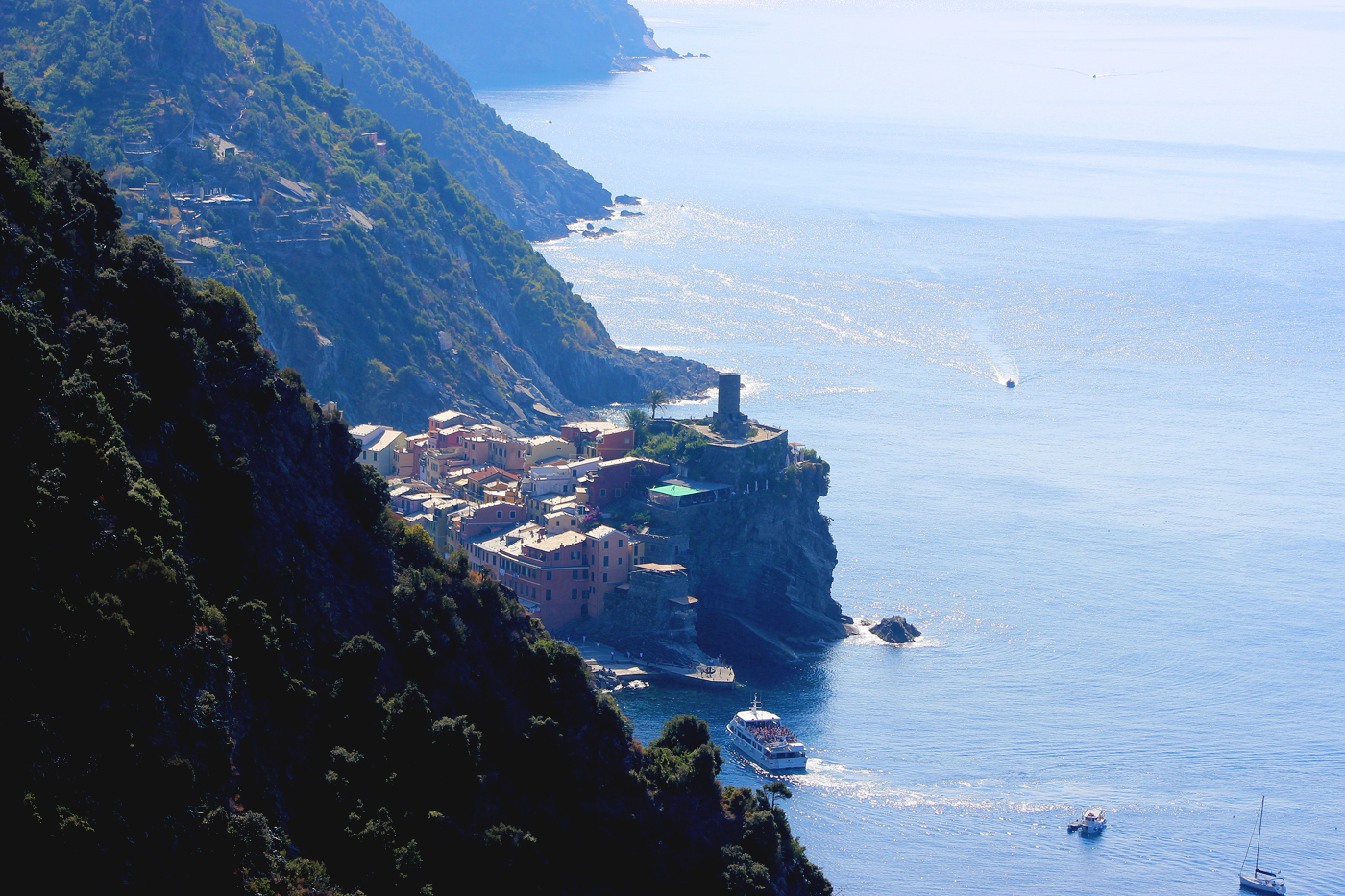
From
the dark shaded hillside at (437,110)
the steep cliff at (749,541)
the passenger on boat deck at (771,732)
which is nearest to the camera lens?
the passenger on boat deck at (771,732)

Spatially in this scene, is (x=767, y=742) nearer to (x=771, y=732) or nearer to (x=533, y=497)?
(x=771, y=732)

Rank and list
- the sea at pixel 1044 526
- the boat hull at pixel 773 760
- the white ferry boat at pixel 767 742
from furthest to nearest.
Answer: the white ferry boat at pixel 767 742 → the boat hull at pixel 773 760 → the sea at pixel 1044 526

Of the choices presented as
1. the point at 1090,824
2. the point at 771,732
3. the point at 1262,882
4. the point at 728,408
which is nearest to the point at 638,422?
the point at 728,408

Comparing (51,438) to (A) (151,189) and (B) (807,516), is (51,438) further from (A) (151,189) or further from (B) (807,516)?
(A) (151,189)

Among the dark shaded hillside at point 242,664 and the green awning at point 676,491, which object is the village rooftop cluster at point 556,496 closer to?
the green awning at point 676,491

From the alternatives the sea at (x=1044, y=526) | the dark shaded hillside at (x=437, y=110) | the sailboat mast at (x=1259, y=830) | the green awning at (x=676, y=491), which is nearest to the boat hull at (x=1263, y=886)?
the sea at (x=1044, y=526)

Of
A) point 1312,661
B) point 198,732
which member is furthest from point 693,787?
point 1312,661

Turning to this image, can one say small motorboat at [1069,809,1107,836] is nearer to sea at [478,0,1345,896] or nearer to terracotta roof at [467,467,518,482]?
sea at [478,0,1345,896]

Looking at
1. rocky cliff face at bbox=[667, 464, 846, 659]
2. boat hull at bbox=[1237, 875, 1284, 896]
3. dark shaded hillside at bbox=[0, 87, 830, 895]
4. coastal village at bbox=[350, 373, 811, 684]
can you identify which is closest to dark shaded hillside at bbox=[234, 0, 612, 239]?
coastal village at bbox=[350, 373, 811, 684]
